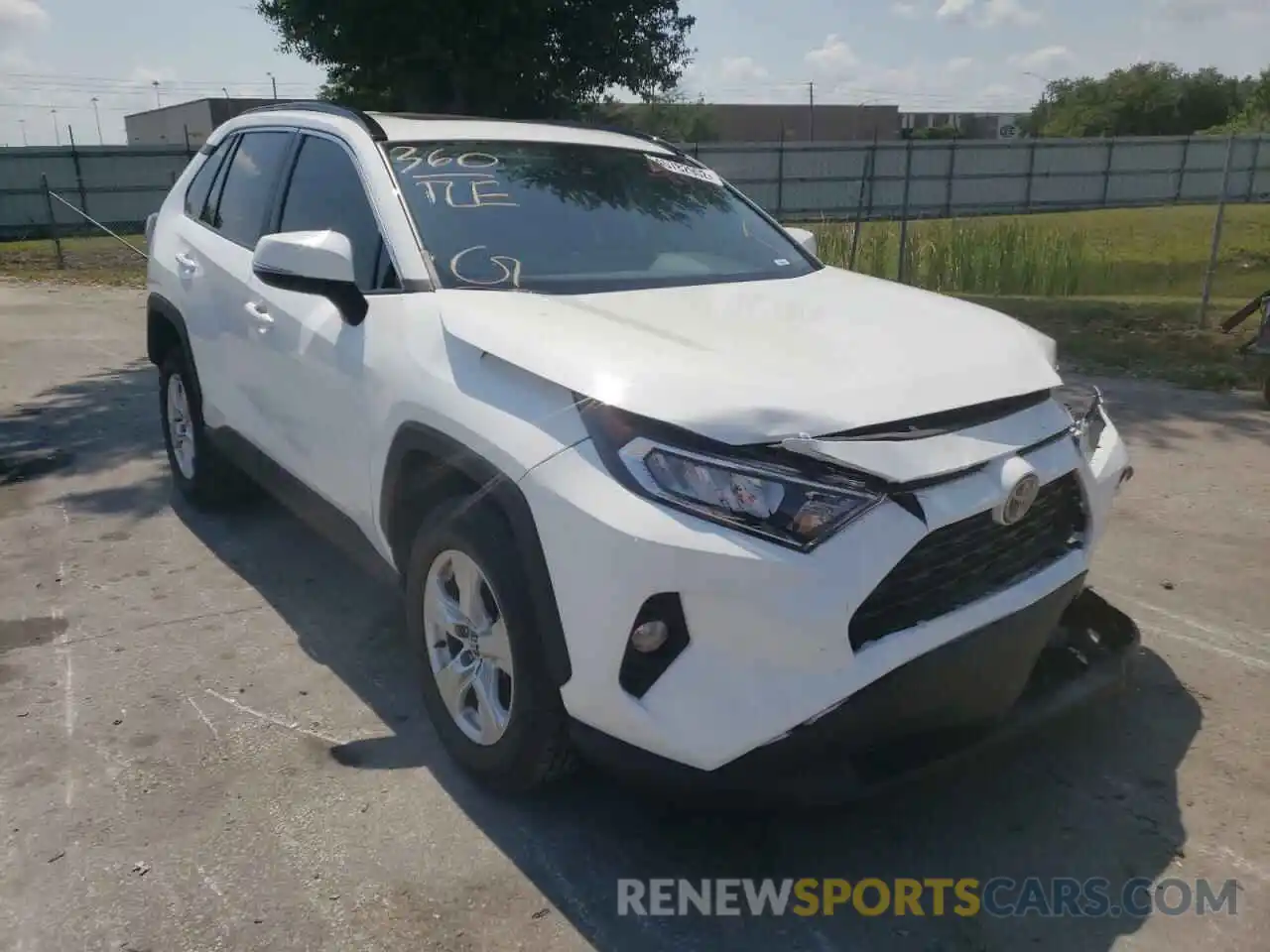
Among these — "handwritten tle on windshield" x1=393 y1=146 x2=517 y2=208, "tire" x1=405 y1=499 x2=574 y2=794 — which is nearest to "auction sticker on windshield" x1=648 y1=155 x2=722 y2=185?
"handwritten tle on windshield" x1=393 y1=146 x2=517 y2=208

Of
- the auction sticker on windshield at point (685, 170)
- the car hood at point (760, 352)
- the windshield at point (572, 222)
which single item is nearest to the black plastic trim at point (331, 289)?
the windshield at point (572, 222)

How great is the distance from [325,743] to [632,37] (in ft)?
36.7

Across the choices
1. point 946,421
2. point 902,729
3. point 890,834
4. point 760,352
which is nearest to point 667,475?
point 760,352

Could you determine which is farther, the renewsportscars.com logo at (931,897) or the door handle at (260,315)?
the door handle at (260,315)

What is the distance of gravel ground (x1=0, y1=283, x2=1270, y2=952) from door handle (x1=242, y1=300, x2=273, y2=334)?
113 centimetres

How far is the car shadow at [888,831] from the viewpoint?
2514mm

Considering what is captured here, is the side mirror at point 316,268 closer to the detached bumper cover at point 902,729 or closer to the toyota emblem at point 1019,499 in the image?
the detached bumper cover at point 902,729

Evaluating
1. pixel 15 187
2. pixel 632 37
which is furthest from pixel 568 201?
pixel 15 187

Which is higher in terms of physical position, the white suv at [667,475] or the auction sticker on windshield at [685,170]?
the auction sticker on windshield at [685,170]

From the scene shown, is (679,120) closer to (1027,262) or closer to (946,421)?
(1027,262)

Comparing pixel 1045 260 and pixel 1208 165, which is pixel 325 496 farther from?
pixel 1208 165

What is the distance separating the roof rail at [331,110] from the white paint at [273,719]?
1.96m

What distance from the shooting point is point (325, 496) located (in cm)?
373

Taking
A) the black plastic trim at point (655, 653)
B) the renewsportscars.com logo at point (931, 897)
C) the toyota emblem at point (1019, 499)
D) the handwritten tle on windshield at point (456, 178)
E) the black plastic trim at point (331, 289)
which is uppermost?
the handwritten tle on windshield at point (456, 178)
